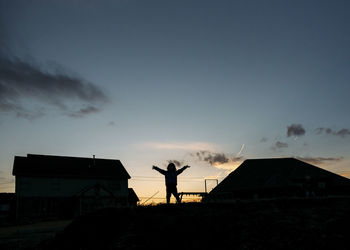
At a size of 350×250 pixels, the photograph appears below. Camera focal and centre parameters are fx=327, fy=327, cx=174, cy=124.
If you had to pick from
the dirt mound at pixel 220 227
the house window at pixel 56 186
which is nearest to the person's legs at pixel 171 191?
the dirt mound at pixel 220 227

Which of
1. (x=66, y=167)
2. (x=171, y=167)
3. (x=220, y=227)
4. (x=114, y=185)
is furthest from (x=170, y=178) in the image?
(x=66, y=167)

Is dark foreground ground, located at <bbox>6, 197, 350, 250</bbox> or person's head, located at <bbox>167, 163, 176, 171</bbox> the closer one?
dark foreground ground, located at <bbox>6, 197, 350, 250</bbox>

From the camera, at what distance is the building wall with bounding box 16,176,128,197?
40.2 metres

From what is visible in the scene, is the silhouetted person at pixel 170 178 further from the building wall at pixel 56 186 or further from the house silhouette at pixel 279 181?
the building wall at pixel 56 186

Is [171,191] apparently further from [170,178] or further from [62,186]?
[62,186]

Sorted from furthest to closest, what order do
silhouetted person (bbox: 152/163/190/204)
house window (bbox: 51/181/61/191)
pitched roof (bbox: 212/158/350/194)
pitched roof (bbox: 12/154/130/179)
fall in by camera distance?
1. house window (bbox: 51/181/61/191)
2. pitched roof (bbox: 12/154/130/179)
3. pitched roof (bbox: 212/158/350/194)
4. silhouetted person (bbox: 152/163/190/204)

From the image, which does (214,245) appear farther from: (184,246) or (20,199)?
(20,199)

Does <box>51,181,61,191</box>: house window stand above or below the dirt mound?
above

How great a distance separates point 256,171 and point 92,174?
73.3 ft

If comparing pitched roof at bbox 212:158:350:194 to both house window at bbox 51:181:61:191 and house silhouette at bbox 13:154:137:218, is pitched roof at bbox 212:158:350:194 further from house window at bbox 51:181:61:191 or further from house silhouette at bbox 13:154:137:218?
house window at bbox 51:181:61:191

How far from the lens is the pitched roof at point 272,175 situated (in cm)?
3422

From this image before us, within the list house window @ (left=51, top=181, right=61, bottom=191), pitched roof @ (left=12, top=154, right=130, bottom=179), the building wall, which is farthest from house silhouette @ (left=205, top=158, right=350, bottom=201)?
house window @ (left=51, top=181, right=61, bottom=191)

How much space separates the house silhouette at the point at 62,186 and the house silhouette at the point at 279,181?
1274 centimetres

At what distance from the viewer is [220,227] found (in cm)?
1126
